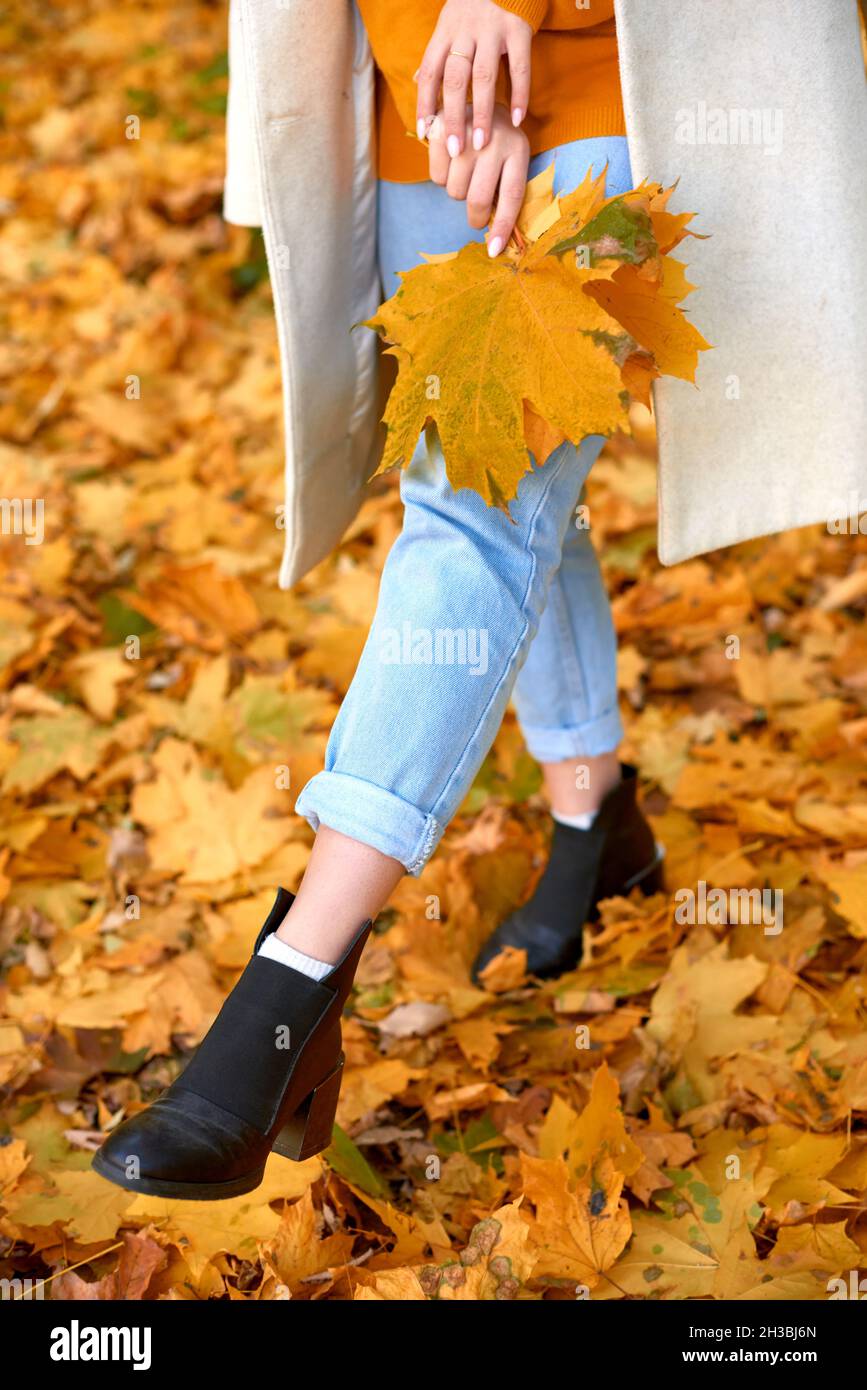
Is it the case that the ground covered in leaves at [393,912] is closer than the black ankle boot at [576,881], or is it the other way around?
the ground covered in leaves at [393,912]

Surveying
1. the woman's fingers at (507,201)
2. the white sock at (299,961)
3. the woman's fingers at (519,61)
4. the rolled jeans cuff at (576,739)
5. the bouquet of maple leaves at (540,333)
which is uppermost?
the woman's fingers at (519,61)

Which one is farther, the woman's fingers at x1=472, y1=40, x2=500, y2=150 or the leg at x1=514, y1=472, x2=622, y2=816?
the leg at x1=514, y1=472, x2=622, y2=816

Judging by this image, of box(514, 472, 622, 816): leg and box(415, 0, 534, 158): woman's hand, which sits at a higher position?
box(415, 0, 534, 158): woman's hand

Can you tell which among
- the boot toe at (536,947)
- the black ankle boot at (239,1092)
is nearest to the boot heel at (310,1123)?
the black ankle boot at (239,1092)

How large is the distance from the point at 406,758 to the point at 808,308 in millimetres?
686

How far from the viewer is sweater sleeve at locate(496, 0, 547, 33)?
1.17m

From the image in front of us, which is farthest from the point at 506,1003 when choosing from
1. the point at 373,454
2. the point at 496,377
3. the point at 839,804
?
the point at 496,377

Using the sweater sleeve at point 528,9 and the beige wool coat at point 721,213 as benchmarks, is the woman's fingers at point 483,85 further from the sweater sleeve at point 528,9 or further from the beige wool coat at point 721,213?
the beige wool coat at point 721,213

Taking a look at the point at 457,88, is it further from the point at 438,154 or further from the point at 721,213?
the point at 721,213

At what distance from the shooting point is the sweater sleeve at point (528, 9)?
3.82 feet

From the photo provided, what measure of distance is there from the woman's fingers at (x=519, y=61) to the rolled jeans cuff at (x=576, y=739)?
767 millimetres

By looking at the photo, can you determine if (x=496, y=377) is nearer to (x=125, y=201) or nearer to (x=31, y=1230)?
(x=31, y=1230)

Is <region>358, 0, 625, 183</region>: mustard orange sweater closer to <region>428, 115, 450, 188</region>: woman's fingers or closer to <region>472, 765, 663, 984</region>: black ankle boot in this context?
<region>428, 115, 450, 188</region>: woman's fingers

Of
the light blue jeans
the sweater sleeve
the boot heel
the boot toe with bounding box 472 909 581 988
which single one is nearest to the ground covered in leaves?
the boot toe with bounding box 472 909 581 988
